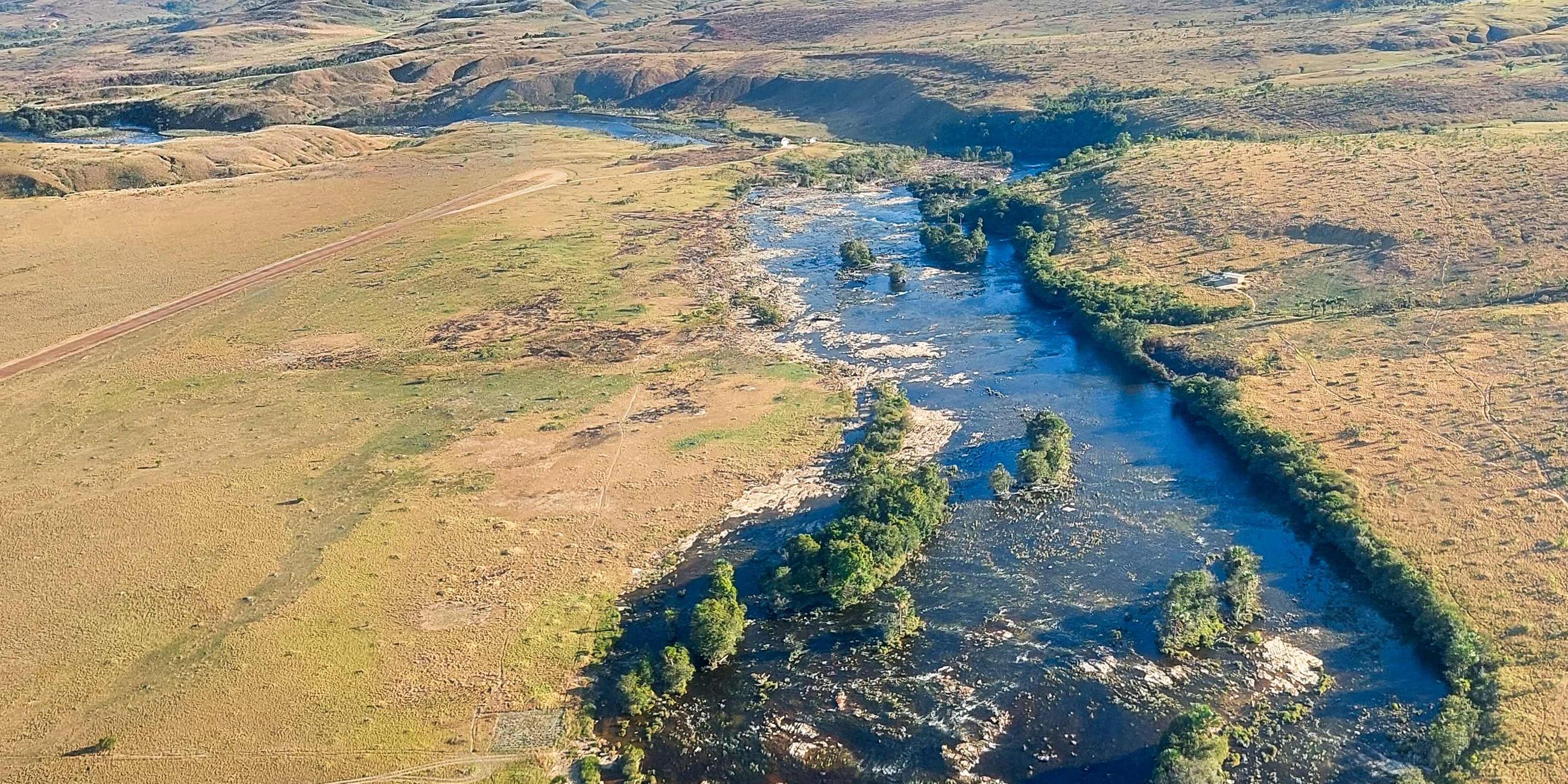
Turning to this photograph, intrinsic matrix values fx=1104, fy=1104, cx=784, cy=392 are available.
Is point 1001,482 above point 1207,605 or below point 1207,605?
above

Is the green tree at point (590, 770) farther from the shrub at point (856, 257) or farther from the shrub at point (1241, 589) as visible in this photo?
the shrub at point (856, 257)

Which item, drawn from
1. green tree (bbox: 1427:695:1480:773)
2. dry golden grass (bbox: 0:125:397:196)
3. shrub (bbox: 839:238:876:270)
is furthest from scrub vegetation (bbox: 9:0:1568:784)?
shrub (bbox: 839:238:876:270)

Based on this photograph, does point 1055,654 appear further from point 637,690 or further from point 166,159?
point 166,159

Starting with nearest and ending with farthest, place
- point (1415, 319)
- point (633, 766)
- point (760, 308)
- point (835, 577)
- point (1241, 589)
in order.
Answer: point (633, 766), point (1241, 589), point (835, 577), point (1415, 319), point (760, 308)

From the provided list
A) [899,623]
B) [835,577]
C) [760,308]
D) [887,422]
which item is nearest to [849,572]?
[835,577]

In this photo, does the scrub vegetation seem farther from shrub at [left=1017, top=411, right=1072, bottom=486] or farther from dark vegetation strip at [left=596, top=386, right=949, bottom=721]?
shrub at [left=1017, top=411, right=1072, bottom=486]
